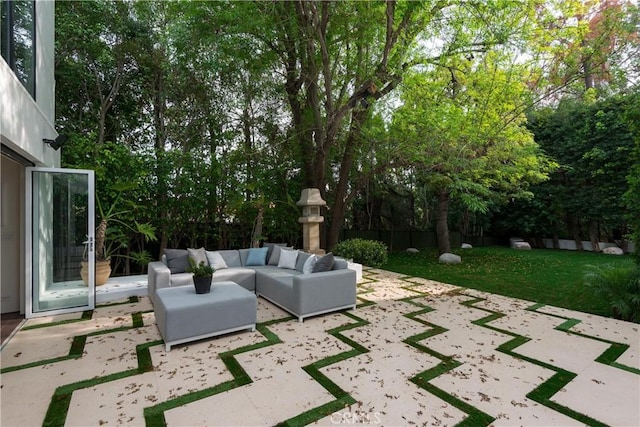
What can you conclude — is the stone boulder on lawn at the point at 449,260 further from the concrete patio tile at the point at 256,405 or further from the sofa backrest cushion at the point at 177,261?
the concrete patio tile at the point at 256,405

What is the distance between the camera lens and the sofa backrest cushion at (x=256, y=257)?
5.40 m

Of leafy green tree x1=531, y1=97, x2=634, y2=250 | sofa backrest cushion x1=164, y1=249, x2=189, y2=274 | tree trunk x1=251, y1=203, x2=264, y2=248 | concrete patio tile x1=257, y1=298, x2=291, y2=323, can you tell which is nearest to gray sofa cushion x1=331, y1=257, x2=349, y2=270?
concrete patio tile x1=257, y1=298, x2=291, y2=323

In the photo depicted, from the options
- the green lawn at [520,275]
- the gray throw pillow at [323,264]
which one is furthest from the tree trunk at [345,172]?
the gray throw pillow at [323,264]

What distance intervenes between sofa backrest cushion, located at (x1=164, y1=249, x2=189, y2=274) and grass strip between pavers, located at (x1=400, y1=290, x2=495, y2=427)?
3443 mm

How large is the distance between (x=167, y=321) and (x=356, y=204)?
8.66 m

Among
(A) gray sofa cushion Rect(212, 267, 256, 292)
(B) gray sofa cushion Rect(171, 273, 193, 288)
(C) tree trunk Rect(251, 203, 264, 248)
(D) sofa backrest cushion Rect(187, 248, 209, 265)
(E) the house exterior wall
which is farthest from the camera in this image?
(C) tree trunk Rect(251, 203, 264, 248)

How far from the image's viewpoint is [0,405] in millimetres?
2049

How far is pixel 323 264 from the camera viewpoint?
13.7ft

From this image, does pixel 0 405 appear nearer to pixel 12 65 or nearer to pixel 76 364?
pixel 76 364

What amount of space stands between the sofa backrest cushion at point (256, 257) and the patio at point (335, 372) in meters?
1.64

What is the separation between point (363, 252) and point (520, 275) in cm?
354

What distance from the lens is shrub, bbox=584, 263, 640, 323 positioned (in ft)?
12.3

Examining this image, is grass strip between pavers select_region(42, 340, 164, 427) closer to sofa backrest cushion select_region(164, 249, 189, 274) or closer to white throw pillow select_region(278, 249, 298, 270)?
sofa backrest cushion select_region(164, 249, 189, 274)

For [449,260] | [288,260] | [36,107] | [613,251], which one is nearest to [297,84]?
[288,260]
